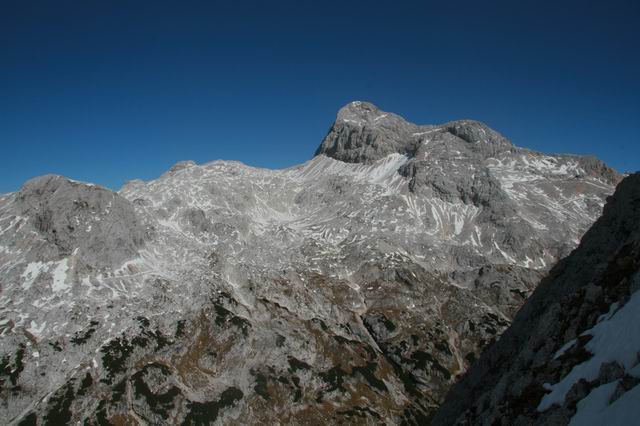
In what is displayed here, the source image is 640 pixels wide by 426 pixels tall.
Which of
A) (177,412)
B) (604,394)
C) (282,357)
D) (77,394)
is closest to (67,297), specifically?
(77,394)

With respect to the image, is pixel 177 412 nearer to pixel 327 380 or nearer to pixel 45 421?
pixel 45 421

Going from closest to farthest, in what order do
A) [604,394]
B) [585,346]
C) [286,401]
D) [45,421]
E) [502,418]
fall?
[604,394] < [585,346] < [502,418] < [45,421] < [286,401]

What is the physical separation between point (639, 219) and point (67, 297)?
21142cm

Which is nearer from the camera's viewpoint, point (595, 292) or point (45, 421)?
point (595, 292)

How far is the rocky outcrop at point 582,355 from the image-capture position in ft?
102

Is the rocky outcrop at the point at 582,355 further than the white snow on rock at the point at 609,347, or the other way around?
the white snow on rock at the point at 609,347

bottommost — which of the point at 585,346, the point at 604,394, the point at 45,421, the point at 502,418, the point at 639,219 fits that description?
the point at 45,421

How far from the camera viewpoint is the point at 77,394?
15662 cm

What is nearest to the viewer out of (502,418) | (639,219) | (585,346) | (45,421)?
(585,346)

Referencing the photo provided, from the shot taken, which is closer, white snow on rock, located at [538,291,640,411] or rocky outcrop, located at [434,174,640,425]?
rocky outcrop, located at [434,174,640,425]

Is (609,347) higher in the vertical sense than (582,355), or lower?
higher

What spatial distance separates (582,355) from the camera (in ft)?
129

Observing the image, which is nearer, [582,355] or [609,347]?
[609,347]

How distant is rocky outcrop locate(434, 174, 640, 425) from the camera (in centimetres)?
3105
